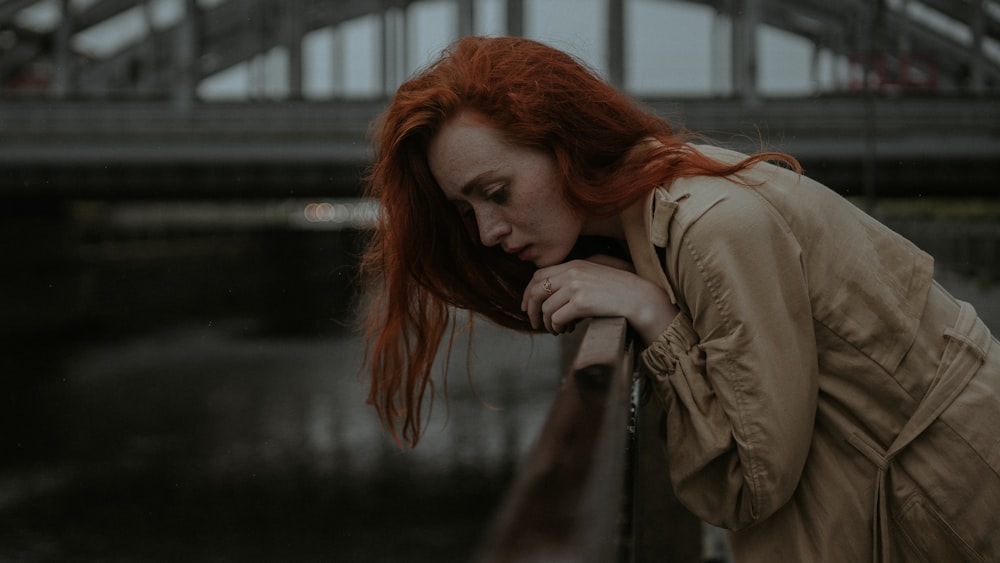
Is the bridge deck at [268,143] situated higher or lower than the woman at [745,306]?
lower

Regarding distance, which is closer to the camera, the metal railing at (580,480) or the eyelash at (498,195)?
the metal railing at (580,480)

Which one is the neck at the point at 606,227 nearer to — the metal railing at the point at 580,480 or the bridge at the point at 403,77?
the metal railing at the point at 580,480

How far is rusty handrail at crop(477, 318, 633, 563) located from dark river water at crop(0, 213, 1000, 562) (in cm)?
338

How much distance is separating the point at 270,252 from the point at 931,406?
40.2 metres

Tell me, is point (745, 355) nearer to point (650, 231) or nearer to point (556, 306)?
point (650, 231)

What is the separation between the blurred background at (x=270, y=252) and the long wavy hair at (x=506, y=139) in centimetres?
20

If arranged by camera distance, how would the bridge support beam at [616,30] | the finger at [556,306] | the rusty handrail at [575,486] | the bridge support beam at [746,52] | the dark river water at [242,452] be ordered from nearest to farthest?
the rusty handrail at [575,486]
the finger at [556,306]
the dark river water at [242,452]
the bridge support beam at [746,52]
the bridge support beam at [616,30]

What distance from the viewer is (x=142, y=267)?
97.3 ft

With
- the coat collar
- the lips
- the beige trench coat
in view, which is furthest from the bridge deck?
the beige trench coat

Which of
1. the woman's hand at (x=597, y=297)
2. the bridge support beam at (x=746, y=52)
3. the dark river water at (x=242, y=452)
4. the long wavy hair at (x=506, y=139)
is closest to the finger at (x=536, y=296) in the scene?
the woman's hand at (x=597, y=297)

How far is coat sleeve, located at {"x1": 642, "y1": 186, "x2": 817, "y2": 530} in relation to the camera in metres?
1.37

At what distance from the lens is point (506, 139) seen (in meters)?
1.59

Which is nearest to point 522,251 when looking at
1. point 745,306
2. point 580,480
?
point 745,306

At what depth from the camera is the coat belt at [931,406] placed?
1.47m
